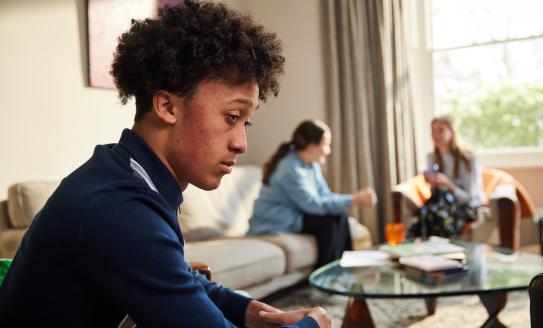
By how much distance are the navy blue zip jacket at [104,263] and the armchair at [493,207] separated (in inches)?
129

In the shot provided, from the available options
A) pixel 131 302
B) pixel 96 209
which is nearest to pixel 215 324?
pixel 131 302

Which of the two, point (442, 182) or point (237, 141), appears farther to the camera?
point (442, 182)

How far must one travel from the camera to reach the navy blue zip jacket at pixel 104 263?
766mm

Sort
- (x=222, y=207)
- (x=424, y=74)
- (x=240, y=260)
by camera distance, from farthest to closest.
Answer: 1. (x=424, y=74)
2. (x=222, y=207)
3. (x=240, y=260)

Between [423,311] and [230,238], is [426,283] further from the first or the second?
[230,238]

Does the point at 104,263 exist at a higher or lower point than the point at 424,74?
lower

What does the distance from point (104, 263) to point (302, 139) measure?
2976 mm

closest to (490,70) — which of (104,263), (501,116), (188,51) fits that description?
(501,116)

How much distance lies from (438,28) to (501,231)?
1.98 meters

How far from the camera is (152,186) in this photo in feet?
3.02

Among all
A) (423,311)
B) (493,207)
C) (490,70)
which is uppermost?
(490,70)

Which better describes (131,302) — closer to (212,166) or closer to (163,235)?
(163,235)

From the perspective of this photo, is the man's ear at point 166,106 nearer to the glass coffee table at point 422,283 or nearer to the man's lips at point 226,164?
the man's lips at point 226,164

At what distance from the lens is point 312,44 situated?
198 inches
